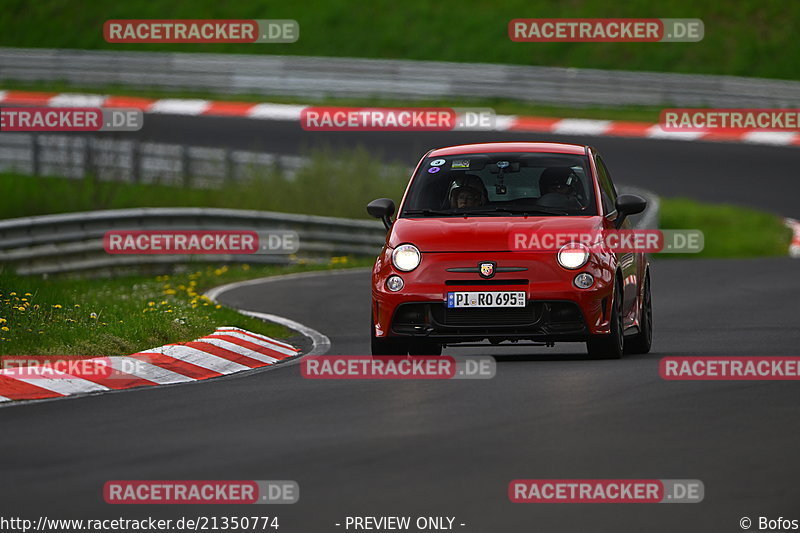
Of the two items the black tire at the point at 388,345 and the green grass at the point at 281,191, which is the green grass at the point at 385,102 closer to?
the green grass at the point at 281,191

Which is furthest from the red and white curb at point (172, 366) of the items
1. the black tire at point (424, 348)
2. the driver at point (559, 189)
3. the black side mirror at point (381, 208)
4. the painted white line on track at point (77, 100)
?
the painted white line on track at point (77, 100)

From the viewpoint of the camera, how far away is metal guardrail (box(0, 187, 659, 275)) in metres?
22.6

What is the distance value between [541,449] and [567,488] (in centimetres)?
97

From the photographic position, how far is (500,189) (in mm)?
13406

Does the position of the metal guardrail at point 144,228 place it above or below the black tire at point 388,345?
above

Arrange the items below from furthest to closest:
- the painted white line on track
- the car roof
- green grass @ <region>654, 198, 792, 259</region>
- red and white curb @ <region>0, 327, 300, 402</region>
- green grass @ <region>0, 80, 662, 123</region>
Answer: green grass @ <region>0, 80, 662, 123</region>, the painted white line on track, green grass @ <region>654, 198, 792, 259</region>, the car roof, red and white curb @ <region>0, 327, 300, 402</region>

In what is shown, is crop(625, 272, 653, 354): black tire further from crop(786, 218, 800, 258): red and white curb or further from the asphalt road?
crop(786, 218, 800, 258): red and white curb

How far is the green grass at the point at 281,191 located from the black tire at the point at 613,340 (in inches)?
629

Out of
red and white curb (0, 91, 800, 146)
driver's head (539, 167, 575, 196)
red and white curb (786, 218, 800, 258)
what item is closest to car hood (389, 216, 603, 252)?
driver's head (539, 167, 575, 196)

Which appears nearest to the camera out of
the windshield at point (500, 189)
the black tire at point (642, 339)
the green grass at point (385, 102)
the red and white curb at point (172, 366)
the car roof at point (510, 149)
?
the red and white curb at point (172, 366)

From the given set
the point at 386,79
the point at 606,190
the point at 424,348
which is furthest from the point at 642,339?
the point at 386,79

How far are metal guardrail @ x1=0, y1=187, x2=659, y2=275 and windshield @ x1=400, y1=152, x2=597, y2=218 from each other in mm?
10016

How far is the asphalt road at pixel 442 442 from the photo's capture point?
7.51 metres

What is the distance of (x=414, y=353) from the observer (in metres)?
13.2
